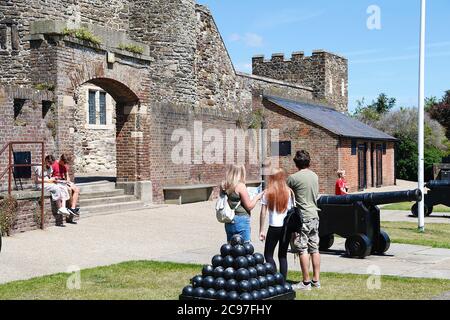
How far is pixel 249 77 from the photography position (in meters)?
Result: 32.6

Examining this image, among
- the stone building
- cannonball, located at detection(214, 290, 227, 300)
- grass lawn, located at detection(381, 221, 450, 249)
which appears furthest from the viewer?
the stone building

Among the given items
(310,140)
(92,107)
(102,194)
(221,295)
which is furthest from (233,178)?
(92,107)

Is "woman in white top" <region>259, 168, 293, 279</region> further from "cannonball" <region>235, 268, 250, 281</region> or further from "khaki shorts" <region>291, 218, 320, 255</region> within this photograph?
"cannonball" <region>235, 268, 250, 281</region>

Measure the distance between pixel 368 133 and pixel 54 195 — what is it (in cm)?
2284

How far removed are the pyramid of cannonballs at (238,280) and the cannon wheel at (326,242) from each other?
5.05m

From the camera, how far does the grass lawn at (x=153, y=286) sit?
8.79m

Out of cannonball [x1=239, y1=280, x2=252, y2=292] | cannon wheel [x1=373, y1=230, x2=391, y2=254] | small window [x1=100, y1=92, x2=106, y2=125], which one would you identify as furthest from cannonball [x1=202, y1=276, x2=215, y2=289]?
small window [x1=100, y1=92, x2=106, y2=125]

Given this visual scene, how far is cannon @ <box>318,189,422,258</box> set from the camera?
12.3m

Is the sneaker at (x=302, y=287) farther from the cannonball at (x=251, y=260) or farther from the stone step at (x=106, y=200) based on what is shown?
the stone step at (x=106, y=200)

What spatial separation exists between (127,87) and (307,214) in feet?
37.1

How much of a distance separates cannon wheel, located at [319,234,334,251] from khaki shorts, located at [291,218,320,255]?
378 centimetres

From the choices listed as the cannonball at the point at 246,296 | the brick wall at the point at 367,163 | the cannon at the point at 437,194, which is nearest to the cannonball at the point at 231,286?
the cannonball at the point at 246,296

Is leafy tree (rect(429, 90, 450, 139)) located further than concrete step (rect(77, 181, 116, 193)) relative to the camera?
Yes
